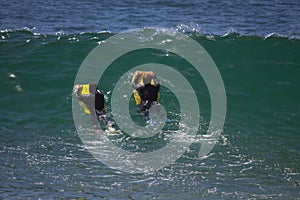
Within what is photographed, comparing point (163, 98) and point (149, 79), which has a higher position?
point (149, 79)

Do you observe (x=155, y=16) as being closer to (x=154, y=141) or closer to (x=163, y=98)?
(x=163, y=98)

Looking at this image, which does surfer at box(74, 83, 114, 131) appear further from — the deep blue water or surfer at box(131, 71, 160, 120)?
the deep blue water

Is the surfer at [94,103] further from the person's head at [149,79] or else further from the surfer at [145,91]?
the person's head at [149,79]

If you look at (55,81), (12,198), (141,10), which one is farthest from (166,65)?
(12,198)

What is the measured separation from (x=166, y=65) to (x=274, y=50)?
10.1 ft

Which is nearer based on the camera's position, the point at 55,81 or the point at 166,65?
the point at 55,81

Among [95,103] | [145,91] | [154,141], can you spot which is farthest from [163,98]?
[154,141]

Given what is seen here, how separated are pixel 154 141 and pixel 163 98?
194cm

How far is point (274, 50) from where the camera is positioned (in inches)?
555

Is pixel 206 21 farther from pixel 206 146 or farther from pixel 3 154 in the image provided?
pixel 3 154

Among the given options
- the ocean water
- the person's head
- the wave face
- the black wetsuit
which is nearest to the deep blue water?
the ocean water

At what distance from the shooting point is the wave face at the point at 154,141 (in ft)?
26.3

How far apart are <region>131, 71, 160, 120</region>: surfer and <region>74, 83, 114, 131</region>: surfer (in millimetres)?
732

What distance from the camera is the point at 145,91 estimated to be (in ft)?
34.2
